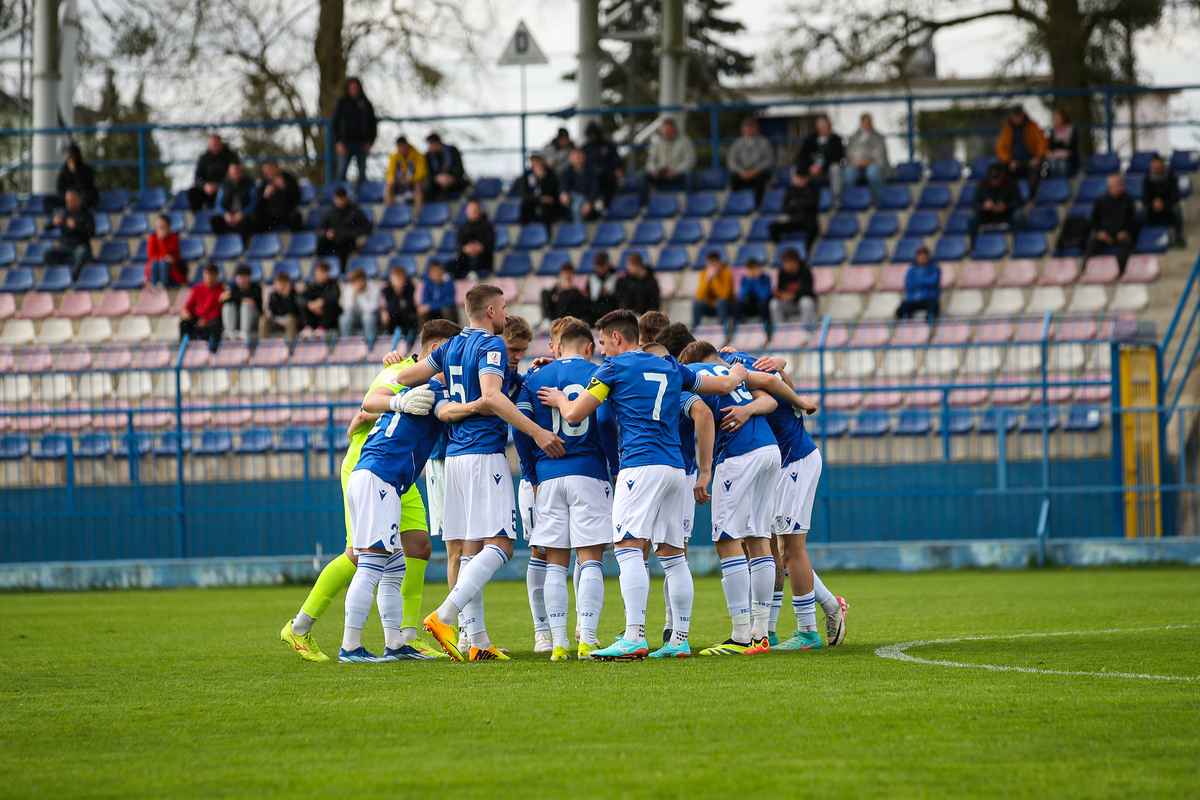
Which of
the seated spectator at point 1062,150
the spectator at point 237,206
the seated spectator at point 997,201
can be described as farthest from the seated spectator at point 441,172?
the seated spectator at point 1062,150

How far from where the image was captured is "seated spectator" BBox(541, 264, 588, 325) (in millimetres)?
18047

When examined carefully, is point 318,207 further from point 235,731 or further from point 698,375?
point 235,731

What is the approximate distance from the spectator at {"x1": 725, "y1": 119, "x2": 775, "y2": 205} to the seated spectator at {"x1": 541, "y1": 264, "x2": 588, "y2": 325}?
190 inches

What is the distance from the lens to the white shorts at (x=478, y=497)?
777 cm

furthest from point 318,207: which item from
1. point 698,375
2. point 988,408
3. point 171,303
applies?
point 698,375

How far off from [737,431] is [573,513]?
114cm

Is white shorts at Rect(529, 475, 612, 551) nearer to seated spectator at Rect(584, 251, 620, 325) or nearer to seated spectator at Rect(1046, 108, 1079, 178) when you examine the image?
seated spectator at Rect(584, 251, 620, 325)

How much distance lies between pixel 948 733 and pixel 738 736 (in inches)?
31.4

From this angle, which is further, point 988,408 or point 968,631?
point 988,408

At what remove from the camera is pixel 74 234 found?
23641mm

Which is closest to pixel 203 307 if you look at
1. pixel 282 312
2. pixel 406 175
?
pixel 282 312

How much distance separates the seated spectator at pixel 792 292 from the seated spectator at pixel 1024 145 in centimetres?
433

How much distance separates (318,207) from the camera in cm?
2442

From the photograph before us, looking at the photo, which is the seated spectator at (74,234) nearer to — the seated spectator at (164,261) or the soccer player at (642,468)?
the seated spectator at (164,261)
